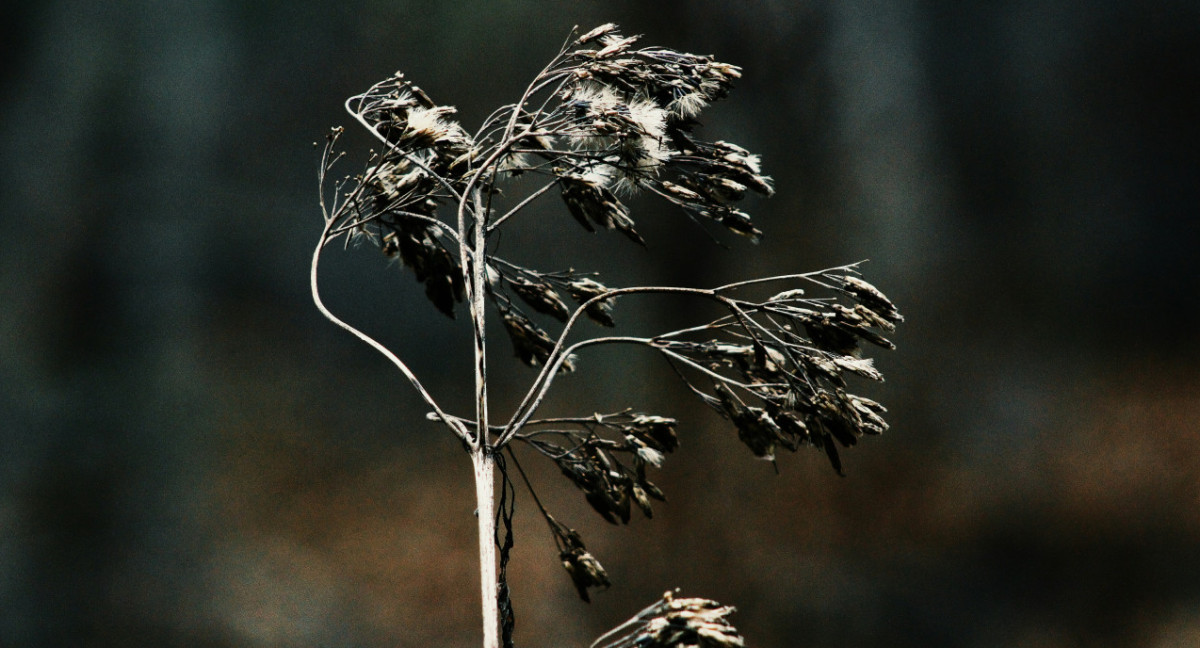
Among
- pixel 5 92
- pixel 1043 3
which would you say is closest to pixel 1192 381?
pixel 1043 3

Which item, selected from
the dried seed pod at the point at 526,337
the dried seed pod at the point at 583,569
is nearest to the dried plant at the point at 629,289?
the dried seed pod at the point at 583,569

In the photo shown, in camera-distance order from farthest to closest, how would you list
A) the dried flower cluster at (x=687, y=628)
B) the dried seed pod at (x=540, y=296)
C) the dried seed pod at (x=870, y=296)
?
1. the dried seed pod at (x=540, y=296)
2. the dried seed pod at (x=870, y=296)
3. the dried flower cluster at (x=687, y=628)

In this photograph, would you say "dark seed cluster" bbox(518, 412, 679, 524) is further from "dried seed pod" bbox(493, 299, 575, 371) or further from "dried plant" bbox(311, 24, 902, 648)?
"dried seed pod" bbox(493, 299, 575, 371)

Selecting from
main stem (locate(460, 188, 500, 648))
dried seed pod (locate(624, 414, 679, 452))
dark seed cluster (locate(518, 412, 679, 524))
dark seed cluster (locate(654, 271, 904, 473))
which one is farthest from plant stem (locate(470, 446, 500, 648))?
dark seed cluster (locate(654, 271, 904, 473))

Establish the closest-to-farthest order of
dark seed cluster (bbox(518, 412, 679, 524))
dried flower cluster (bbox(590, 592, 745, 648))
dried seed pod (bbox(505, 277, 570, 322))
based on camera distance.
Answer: dried flower cluster (bbox(590, 592, 745, 648))
dark seed cluster (bbox(518, 412, 679, 524))
dried seed pod (bbox(505, 277, 570, 322))

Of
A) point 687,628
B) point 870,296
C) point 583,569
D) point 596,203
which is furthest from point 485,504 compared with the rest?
point 870,296

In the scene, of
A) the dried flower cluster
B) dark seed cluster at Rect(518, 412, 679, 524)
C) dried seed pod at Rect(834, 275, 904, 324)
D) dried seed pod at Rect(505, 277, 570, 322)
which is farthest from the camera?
dried seed pod at Rect(505, 277, 570, 322)

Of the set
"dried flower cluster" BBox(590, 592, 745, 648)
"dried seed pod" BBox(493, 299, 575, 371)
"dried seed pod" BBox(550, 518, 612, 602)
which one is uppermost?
"dried seed pod" BBox(493, 299, 575, 371)

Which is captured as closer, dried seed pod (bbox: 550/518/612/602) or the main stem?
the main stem

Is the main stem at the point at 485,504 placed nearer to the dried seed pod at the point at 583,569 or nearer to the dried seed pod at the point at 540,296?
the dried seed pod at the point at 583,569
